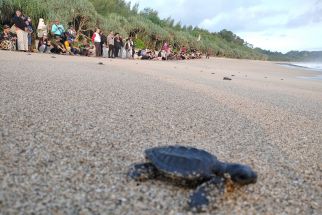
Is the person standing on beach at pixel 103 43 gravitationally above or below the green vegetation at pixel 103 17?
below

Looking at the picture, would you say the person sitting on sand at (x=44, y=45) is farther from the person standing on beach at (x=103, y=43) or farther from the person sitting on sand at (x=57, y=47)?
the person standing on beach at (x=103, y=43)

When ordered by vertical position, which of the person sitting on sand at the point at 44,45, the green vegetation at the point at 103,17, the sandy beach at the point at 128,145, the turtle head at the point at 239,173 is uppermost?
the green vegetation at the point at 103,17

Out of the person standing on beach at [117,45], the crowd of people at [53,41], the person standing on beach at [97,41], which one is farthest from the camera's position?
the person standing on beach at [117,45]

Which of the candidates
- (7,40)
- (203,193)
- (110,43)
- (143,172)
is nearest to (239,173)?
(203,193)

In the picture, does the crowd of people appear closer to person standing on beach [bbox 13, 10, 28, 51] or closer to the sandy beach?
person standing on beach [bbox 13, 10, 28, 51]

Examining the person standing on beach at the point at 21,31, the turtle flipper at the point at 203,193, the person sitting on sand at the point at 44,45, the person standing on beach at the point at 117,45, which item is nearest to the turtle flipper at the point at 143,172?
the turtle flipper at the point at 203,193

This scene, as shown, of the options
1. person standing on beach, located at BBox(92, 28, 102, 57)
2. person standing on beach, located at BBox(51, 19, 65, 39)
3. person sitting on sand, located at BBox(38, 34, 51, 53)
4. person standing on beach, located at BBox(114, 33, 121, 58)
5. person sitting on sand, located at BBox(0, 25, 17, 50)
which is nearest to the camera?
person sitting on sand, located at BBox(0, 25, 17, 50)

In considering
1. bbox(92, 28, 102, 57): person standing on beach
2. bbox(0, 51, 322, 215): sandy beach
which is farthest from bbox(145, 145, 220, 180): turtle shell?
bbox(92, 28, 102, 57): person standing on beach
